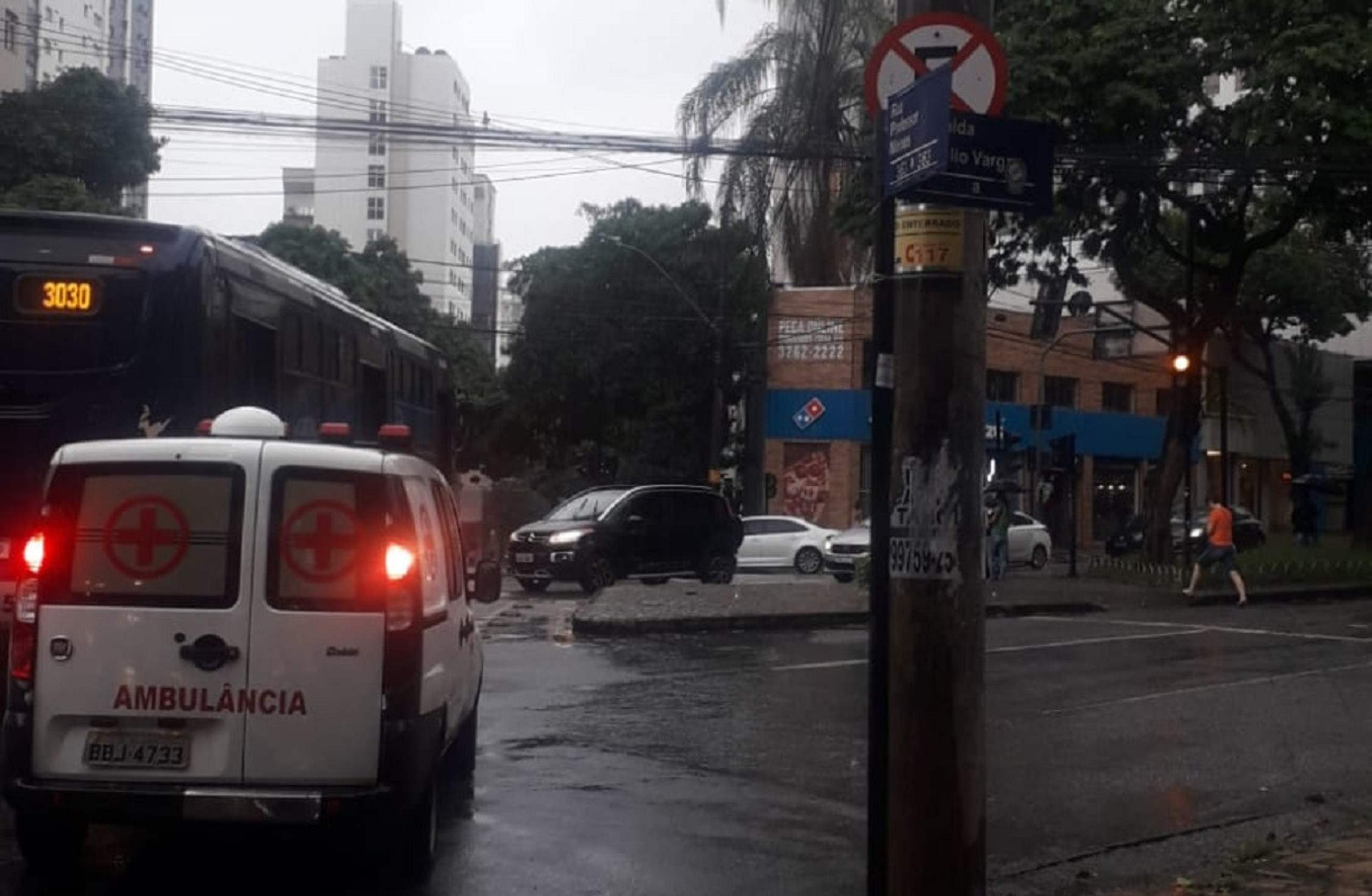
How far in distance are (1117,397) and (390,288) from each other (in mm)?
24507

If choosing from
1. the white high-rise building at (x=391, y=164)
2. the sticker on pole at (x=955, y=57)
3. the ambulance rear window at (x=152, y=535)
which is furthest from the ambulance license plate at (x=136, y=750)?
the white high-rise building at (x=391, y=164)

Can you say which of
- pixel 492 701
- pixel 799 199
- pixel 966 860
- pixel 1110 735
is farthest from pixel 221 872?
pixel 799 199

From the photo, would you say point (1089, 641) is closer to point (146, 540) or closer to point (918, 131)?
point (146, 540)

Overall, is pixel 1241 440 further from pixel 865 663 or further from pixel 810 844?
pixel 810 844


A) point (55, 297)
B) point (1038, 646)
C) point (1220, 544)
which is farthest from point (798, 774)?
point (1220, 544)

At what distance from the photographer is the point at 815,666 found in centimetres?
1716

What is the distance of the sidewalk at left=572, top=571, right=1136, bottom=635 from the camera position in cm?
2048

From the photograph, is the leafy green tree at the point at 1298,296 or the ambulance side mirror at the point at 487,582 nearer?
the ambulance side mirror at the point at 487,582

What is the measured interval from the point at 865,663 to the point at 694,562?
11.8 metres

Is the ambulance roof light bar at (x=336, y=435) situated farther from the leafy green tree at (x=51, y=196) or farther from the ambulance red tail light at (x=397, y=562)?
the leafy green tree at (x=51, y=196)

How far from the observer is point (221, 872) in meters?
8.10

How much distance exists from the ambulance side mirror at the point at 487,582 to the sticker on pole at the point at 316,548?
125 inches

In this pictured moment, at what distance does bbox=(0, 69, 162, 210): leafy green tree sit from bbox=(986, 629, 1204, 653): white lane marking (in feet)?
87.8

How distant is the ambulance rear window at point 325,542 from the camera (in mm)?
7156
